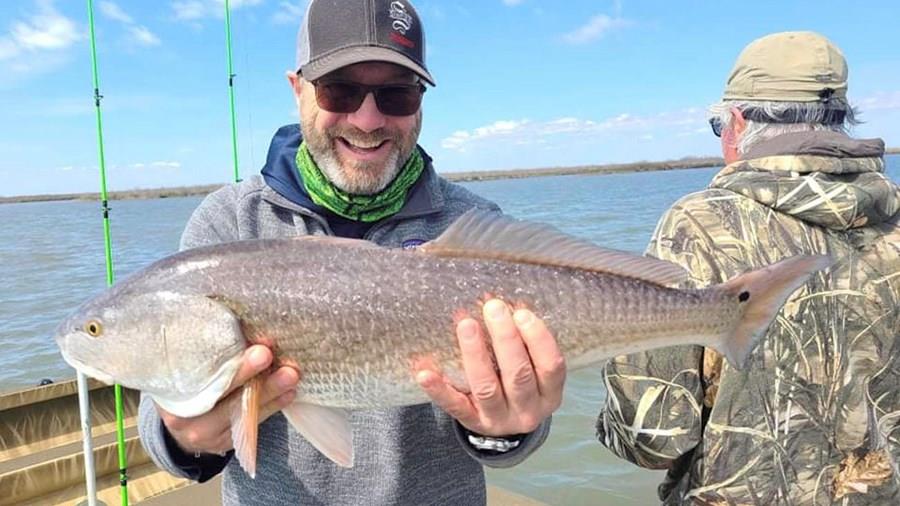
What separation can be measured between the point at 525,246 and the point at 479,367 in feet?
1.40

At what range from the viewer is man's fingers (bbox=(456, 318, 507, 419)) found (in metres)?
2.14

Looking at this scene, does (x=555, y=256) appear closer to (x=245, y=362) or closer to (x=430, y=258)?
(x=430, y=258)

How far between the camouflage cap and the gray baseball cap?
176cm

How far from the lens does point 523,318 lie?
2.15 m

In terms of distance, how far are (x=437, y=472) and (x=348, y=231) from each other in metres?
1.05

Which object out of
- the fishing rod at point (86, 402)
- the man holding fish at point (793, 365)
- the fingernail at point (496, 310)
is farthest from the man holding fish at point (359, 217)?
the fishing rod at point (86, 402)

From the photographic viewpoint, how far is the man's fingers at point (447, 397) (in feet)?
7.11

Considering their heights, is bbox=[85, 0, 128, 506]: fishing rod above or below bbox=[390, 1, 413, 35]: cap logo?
below

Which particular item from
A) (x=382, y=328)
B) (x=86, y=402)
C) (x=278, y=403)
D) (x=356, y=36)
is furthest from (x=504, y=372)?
(x=86, y=402)

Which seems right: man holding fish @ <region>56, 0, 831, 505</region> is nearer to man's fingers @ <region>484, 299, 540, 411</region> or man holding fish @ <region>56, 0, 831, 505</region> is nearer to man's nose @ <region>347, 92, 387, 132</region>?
man's fingers @ <region>484, 299, 540, 411</region>

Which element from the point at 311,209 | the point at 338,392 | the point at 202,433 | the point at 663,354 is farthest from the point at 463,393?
the point at 663,354

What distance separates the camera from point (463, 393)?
228 centimetres

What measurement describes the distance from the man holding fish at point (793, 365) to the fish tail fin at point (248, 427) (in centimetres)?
177

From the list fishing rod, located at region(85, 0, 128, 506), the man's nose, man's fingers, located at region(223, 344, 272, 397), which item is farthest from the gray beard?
fishing rod, located at region(85, 0, 128, 506)
